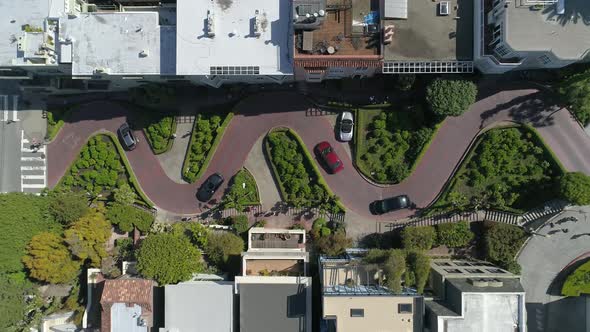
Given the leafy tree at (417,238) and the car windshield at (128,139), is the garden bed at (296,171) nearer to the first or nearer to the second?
the leafy tree at (417,238)

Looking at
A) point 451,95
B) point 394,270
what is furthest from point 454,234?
point 451,95

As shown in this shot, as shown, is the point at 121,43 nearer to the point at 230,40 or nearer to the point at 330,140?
the point at 230,40

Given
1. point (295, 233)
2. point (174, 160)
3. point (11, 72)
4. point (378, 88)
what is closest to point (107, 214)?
point (174, 160)

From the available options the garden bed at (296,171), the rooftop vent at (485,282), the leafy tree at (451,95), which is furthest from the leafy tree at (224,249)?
the leafy tree at (451,95)

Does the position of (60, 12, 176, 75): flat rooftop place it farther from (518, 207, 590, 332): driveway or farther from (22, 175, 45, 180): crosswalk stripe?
(518, 207, 590, 332): driveway

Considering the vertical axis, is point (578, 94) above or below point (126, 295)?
above

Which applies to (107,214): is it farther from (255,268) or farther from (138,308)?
(255,268)
